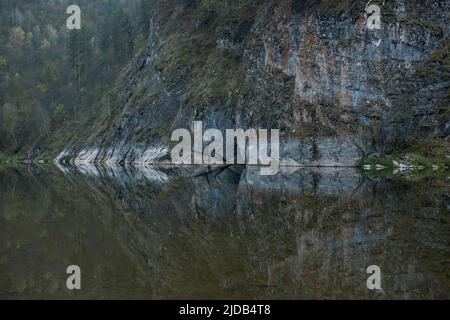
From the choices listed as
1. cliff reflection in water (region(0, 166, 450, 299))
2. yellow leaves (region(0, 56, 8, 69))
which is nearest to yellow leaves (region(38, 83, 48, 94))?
yellow leaves (region(0, 56, 8, 69))

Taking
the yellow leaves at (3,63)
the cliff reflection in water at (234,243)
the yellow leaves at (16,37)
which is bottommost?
the cliff reflection in water at (234,243)

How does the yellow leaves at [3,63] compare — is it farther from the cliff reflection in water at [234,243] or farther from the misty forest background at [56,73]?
the cliff reflection in water at [234,243]

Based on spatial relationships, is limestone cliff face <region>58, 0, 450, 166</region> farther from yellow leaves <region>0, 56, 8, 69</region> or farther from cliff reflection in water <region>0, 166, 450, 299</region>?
yellow leaves <region>0, 56, 8, 69</region>

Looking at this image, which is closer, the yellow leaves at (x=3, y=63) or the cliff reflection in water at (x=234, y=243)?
the cliff reflection in water at (x=234, y=243)

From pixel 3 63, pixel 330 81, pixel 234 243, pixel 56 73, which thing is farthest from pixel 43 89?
pixel 234 243

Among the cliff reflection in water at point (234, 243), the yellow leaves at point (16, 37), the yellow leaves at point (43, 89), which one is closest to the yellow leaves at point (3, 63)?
the yellow leaves at point (16, 37)

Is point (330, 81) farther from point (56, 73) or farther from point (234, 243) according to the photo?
point (56, 73)
